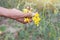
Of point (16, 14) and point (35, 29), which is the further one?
point (35, 29)

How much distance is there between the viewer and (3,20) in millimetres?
2543

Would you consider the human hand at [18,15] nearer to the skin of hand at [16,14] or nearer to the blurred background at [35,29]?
the skin of hand at [16,14]

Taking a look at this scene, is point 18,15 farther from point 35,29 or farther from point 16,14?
point 35,29

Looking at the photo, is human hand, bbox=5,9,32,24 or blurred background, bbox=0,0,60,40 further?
blurred background, bbox=0,0,60,40

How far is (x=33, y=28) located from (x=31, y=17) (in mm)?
377

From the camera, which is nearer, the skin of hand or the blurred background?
the skin of hand

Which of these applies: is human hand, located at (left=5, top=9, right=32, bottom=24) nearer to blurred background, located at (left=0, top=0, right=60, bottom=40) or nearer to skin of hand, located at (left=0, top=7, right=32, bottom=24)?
skin of hand, located at (left=0, top=7, right=32, bottom=24)

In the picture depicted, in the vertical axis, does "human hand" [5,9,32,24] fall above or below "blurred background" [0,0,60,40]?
above

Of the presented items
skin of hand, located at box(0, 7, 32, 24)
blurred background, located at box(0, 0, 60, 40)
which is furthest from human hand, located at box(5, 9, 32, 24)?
blurred background, located at box(0, 0, 60, 40)

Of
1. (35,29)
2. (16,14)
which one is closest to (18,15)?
(16,14)

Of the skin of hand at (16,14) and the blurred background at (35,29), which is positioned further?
the blurred background at (35,29)

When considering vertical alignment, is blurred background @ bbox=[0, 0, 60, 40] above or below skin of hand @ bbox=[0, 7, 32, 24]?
below

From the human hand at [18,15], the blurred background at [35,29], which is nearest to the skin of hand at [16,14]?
the human hand at [18,15]

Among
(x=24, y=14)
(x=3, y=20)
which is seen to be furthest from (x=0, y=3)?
(x=24, y=14)
